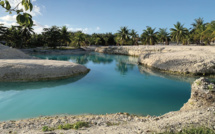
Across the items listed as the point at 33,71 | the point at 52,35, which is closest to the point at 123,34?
the point at 52,35

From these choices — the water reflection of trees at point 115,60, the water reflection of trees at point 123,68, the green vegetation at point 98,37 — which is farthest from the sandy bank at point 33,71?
the green vegetation at point 98,37

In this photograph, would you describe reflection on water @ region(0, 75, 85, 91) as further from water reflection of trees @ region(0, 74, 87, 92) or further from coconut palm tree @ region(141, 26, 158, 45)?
coconut palm tree @ region(141, 26, 158, 45)

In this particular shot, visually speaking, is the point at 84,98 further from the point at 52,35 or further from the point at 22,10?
the point at 52,35

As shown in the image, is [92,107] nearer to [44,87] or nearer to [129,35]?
[44,87]

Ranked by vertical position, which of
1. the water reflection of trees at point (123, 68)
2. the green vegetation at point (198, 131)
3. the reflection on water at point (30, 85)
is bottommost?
the reflection on water at point (30, 85)

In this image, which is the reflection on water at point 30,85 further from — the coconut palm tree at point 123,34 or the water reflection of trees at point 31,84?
the coconut palm tree at point 123,34

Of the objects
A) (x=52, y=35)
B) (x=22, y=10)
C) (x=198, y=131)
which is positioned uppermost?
(x=52, y=35)

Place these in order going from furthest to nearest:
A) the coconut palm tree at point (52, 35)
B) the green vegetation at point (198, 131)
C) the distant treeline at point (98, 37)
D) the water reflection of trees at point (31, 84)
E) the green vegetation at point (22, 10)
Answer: the coconut palm tree at point (52, 35) < the distant treeline at point (98, 37) < the water reflection of trees at point (31, 84) < the green vegetation at point (198, 131) < the green vegetation at point (22, 10)

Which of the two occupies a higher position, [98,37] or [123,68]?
[98,37]

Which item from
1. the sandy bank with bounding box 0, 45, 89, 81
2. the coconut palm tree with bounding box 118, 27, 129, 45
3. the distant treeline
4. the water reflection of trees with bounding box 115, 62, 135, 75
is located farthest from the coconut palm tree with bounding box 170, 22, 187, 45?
the sandy bank with bounding box 0, 45, 89, 81

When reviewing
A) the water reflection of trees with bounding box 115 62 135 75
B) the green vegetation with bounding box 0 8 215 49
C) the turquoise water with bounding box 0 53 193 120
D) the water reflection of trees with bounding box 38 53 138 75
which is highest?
the green vegetation with bounding box 0 8 215 49

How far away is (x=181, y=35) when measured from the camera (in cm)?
6594

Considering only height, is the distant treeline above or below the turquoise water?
above

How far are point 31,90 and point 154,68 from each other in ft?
72.5
